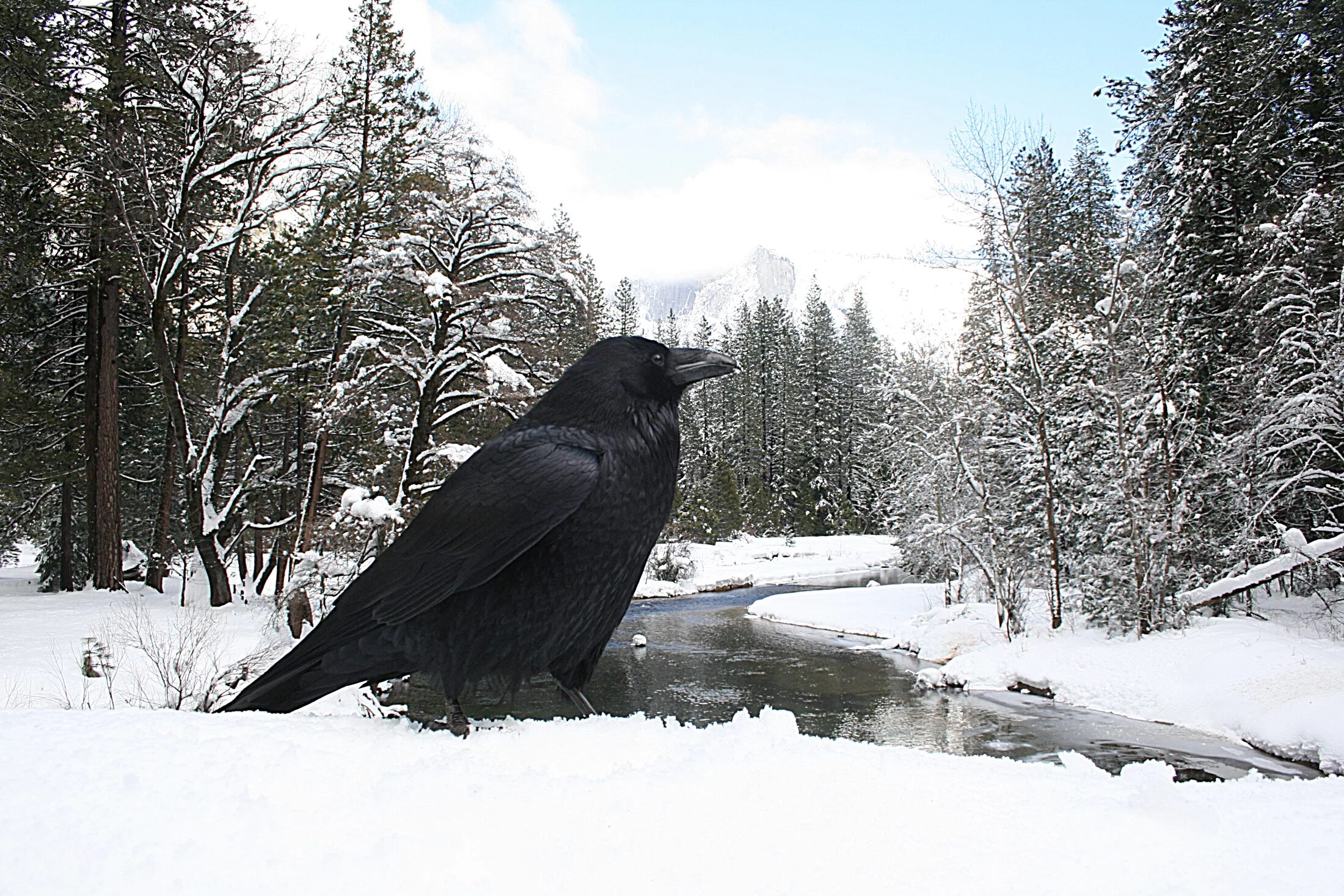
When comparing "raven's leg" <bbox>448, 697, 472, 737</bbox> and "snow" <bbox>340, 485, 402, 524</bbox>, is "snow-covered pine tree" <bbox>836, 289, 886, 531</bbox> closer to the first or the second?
"snow" <bbox>340, 485, 402, 524</bbox>

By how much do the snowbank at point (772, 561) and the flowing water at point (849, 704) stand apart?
11.8m

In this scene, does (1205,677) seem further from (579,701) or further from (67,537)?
(67,537)

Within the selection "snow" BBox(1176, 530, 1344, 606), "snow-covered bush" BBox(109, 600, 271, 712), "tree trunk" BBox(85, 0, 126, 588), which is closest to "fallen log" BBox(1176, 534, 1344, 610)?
"snow" BBox(1176, 530, 1344, 606)

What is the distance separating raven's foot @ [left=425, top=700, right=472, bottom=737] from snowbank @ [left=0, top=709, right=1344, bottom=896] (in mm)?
142

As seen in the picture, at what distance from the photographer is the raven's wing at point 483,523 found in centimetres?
259

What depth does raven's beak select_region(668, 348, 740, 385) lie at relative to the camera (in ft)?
10.1

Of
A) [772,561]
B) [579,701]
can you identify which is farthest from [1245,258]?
[772,561]

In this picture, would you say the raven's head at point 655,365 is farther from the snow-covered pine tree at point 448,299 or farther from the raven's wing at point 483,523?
the snow-covered pine tree at point 448,299

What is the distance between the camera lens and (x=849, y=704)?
1390 cm

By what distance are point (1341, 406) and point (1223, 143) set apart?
6613 millimetres

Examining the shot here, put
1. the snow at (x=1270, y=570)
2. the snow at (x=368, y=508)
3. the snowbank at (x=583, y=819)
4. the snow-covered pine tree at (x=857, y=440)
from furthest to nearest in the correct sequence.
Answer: the snow-covered pine tree at (x=857, y=440) < the snow at (x=1270, y=570) < the snow at (x=368, y=508) < the snowbank at (x=583, y=819)

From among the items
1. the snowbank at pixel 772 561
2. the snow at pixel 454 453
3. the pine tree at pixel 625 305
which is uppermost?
the pine tree at pixel 625 305

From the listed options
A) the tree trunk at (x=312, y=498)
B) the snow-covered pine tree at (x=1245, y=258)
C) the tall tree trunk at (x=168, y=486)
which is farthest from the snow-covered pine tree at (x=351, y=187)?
the snow-covered pine tree at (x=1245, y=258)

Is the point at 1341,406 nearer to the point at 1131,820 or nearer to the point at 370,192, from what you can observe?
the point at 1131,820
